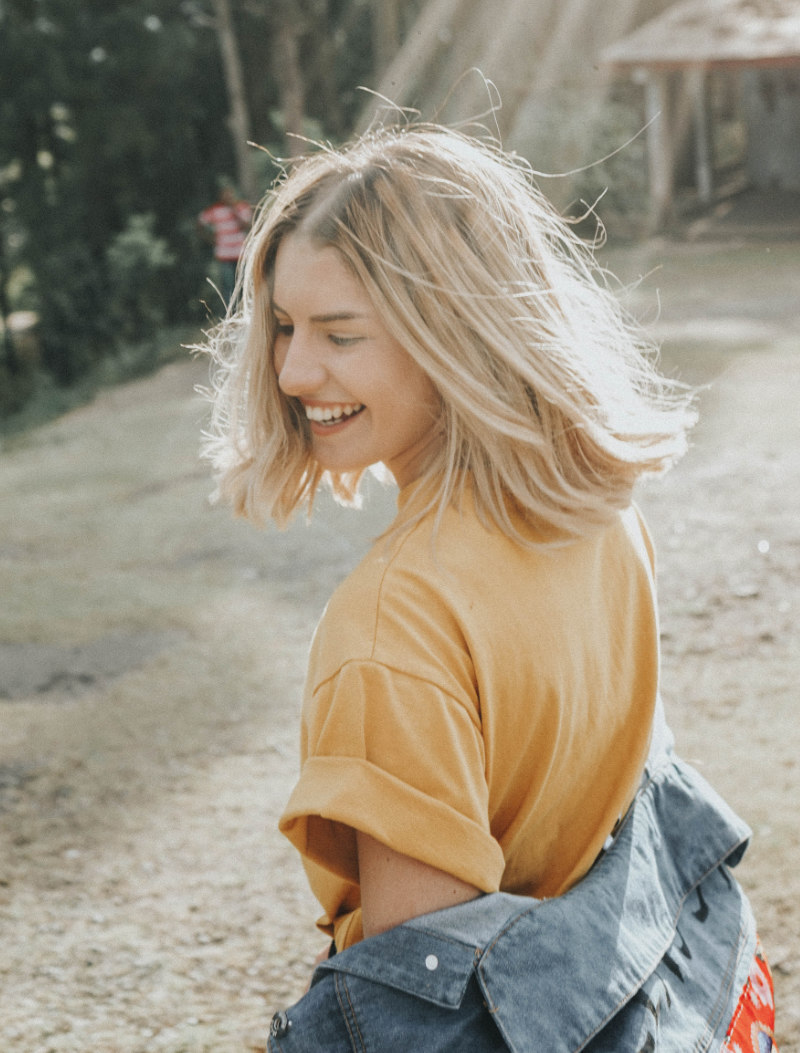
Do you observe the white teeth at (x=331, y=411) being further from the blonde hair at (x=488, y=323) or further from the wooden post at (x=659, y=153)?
the wooden post at (x=659, y=153)

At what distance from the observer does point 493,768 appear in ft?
4.71

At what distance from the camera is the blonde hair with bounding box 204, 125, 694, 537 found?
4.83 feet

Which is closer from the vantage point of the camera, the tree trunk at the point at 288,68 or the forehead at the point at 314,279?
the forehead at the point at 314,279

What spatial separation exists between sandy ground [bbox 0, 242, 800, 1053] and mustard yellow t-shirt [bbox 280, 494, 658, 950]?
93 centimetres

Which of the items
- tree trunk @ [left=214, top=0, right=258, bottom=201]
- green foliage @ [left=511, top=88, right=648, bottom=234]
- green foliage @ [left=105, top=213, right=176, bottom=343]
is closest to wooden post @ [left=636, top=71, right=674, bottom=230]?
green foliage @ [left=511, top=88, right=648, bottom=234]

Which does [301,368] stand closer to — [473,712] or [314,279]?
[314,279]

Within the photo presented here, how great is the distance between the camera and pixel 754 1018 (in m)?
1.57

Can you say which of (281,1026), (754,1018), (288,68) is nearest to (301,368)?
(281,1026)

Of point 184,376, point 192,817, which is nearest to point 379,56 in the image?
point 184,376

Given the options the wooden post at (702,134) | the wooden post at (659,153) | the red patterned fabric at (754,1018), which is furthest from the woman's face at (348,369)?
the wooden post at (702,134)

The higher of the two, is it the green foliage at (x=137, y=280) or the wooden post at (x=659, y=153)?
the wooden post at (x=659, y=153)

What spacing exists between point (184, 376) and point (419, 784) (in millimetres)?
12837

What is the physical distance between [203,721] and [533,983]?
8.62ft

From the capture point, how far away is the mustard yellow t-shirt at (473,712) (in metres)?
1.27
